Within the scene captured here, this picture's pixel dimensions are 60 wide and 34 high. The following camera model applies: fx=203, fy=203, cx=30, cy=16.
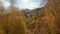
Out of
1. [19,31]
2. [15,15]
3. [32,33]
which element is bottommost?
[32,33]

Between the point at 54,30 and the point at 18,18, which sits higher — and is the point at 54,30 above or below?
below

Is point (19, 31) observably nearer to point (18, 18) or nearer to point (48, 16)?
point (18, 18)

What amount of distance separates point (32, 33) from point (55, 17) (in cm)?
188

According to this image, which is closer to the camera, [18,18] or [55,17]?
[18,18]

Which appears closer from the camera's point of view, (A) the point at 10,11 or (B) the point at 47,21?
(A) the point at 10,11

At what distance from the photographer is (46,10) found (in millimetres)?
14031

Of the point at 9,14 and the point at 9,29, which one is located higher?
the point at 9,14

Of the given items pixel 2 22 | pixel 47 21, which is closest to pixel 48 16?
pixel 47 21

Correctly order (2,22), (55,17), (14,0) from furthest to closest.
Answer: (55,17) → (14,0) → (2,22)

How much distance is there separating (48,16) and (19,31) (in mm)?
2892

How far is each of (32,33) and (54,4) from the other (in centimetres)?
245

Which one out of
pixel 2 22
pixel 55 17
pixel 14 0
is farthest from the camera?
pixel 55 17

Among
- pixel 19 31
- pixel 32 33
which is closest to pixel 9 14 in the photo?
pixel 19 31

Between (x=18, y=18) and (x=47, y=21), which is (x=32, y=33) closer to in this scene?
(x=47, y=21)
